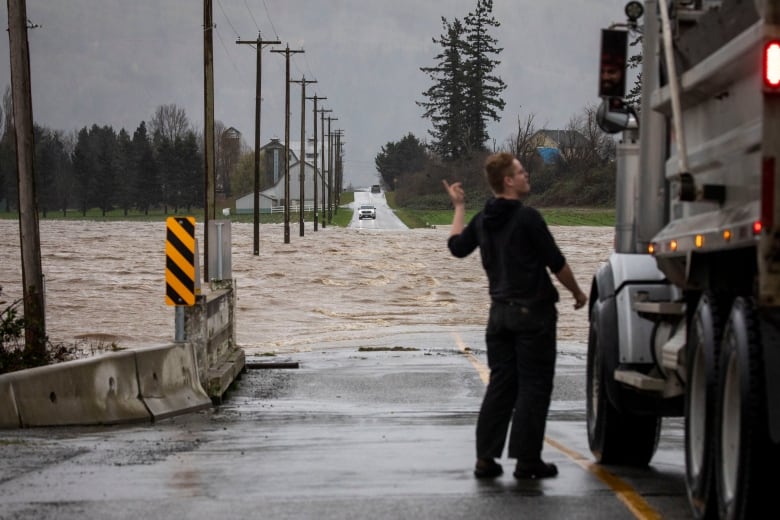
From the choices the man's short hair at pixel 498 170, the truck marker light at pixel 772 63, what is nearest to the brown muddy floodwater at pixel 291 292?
Answer: the man's short hair at pixel 498 170

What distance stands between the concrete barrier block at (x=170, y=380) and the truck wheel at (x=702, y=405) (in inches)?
337

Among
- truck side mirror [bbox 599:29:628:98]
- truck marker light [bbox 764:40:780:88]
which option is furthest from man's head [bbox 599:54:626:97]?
truck marker light [bbox 764:40:780:88]

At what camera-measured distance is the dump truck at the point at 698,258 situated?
587 cm

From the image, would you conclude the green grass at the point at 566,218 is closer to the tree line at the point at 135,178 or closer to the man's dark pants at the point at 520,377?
the tree line at the point at 135,178

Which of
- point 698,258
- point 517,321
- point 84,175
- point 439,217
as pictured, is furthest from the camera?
point 84,175

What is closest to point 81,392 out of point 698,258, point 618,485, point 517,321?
point 517,321

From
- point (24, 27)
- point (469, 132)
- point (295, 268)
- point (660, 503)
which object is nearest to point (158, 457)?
point (660, 503)

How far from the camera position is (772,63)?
557 centimetres

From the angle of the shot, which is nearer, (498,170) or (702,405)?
(702,405)

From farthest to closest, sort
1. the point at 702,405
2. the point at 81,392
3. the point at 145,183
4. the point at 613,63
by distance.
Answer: the point at 145,183, the point at 81,392, the point at 613,63, the point at 702,405

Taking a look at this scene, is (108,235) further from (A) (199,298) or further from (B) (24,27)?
(A) (199,298)

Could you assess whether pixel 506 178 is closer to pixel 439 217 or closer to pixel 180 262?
pixel 180 262

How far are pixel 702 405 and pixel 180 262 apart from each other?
9.66m

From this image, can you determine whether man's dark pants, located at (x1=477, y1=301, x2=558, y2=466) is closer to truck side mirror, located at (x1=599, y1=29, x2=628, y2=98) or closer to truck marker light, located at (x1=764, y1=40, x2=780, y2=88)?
truck side mirror, located at (x1=599, y1=29, x2=628, y2=98)
